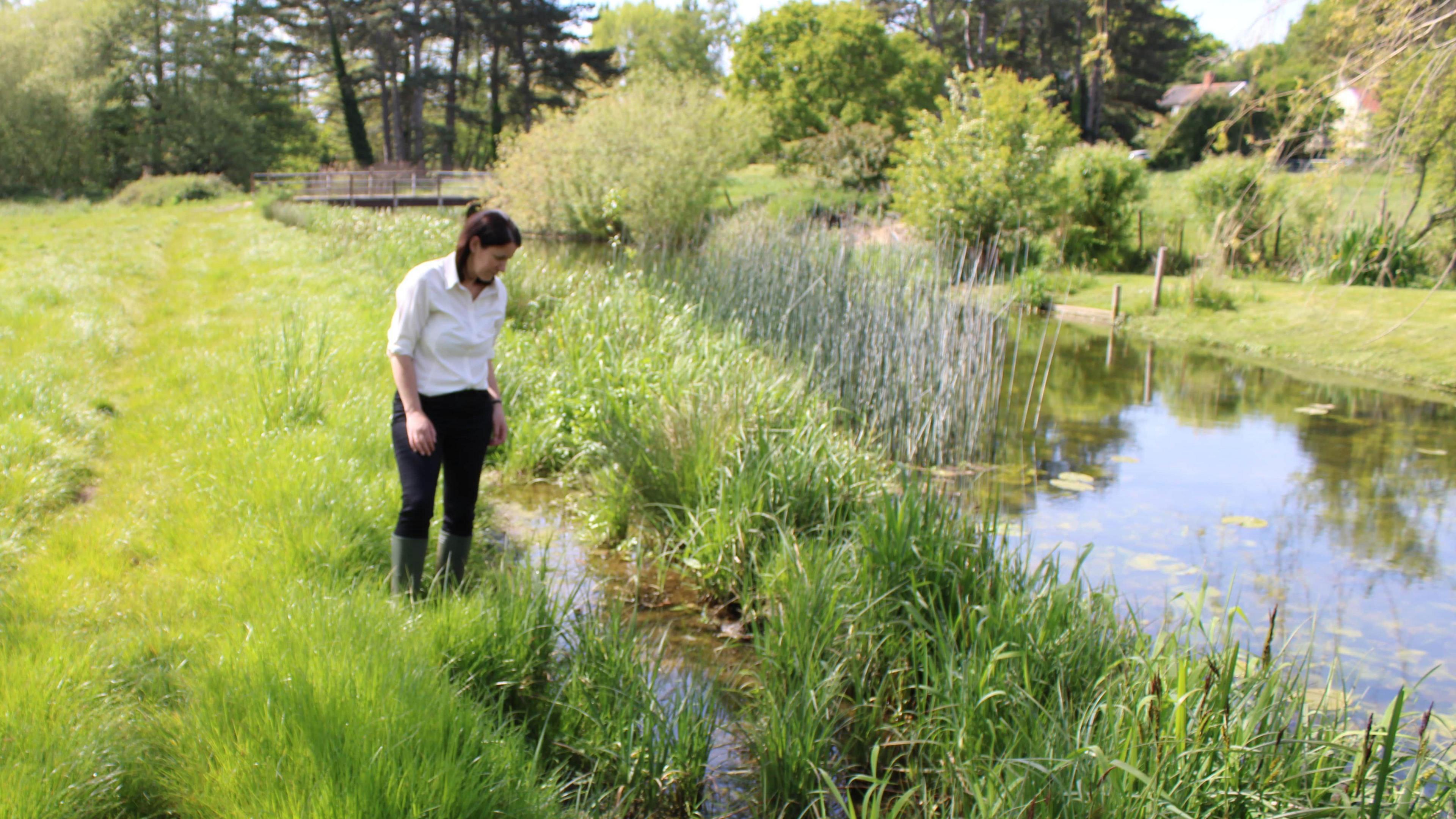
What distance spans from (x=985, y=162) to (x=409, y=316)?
16.6 metres

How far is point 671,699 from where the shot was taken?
304 cm

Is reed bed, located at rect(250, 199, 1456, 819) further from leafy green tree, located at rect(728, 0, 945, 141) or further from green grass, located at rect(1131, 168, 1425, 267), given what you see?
leafy green tree, located at rect(728, 0, 945, 141)

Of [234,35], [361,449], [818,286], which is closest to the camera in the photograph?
[361,449]

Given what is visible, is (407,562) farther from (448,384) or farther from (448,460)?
(448,384)

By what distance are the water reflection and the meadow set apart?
56 cm

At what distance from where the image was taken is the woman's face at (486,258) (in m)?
2.94

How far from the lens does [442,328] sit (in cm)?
301

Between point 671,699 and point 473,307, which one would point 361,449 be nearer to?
point 473,307

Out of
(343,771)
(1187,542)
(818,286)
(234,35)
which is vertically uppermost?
(234,35)

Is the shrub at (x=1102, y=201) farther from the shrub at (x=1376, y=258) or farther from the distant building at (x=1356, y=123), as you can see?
the distant building at (x=1356, y=123)

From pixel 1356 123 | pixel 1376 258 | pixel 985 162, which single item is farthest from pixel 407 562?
pixel 985 162

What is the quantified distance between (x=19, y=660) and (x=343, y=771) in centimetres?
106

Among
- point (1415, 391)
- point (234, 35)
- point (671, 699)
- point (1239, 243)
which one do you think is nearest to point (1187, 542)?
point (1239, 243)

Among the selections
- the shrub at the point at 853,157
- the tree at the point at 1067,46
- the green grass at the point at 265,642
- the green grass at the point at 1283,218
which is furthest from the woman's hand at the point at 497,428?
the tree at the point at 1067,46
